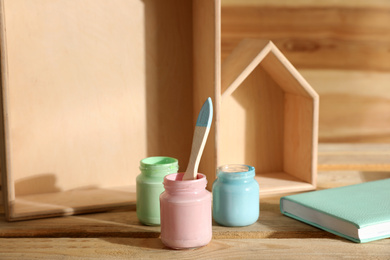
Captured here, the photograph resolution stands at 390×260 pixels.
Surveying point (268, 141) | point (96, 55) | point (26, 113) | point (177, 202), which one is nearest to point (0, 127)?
point (26, 113)

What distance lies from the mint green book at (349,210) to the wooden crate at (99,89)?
0.24m

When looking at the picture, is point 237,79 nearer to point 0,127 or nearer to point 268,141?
point 268,141

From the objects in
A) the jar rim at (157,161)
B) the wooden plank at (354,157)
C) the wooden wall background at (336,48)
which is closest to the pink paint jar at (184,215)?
the jar rim at (157,161)

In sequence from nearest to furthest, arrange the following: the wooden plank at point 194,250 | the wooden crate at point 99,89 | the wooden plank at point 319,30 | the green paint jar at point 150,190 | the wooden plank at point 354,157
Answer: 1. the wooden plank at point 194,250
2. the green paint jar at point 150,190
3. the wooden crate at point 99,89
4. the wooden plank at point 354,157
5. the wooden plank at point 319,30

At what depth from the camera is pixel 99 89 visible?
0.91 m

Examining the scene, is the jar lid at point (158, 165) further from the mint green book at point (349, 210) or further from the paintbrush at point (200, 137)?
the mint green book at point (349, 210)

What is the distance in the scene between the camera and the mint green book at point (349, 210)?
663mm

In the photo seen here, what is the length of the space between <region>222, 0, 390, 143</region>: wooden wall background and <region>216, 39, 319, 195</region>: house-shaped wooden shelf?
0.21 m

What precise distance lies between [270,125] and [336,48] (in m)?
0.34

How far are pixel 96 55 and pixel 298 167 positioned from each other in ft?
1.40

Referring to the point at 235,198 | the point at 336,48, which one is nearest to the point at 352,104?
the point at 336,48

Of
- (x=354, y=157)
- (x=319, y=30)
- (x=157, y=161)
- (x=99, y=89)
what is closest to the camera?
(x=157, y=161)

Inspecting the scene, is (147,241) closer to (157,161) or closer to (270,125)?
(157,161)

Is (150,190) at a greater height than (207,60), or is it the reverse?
(207,60)
